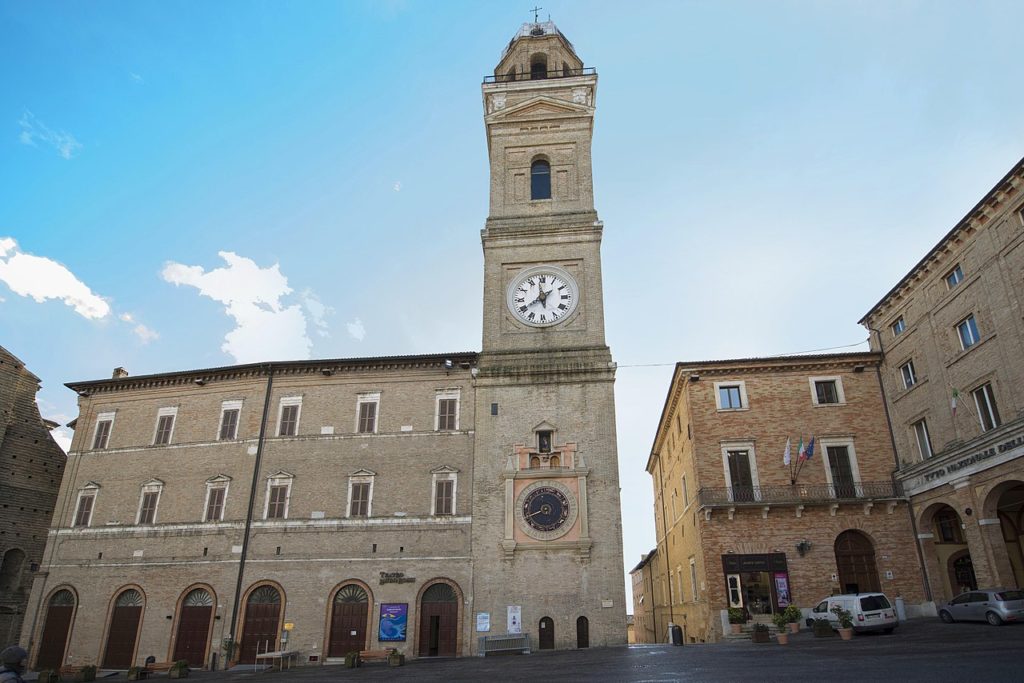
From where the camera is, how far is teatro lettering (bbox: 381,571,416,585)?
28359 mm

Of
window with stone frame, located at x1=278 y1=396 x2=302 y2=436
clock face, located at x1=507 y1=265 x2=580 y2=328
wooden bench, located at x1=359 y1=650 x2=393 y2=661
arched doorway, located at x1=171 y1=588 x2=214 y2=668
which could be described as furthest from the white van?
arched doorway, located at x1=171 y1=588 x2=214 y2=668

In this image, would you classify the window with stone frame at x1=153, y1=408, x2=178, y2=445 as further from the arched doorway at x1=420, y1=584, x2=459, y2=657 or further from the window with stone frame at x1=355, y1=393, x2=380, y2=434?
the arched doorway at x1=420, y1=584, x2=459, y2=657

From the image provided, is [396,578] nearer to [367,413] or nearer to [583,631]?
[367,413]

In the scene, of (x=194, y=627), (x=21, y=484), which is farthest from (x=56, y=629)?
(x=21, y=484)

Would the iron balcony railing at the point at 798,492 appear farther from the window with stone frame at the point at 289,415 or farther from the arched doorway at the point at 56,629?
the arched doorway at the point at 56,629

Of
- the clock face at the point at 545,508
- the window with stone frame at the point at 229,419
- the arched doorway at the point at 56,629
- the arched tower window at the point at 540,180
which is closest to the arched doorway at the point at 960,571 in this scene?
the clock face at the point at 545,508

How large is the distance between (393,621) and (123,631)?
12.6 metres

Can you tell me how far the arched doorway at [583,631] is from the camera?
2669 cm

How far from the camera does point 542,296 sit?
109ft

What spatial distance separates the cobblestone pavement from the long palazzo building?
2.59 m

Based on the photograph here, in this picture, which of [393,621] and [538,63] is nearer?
[393,621]

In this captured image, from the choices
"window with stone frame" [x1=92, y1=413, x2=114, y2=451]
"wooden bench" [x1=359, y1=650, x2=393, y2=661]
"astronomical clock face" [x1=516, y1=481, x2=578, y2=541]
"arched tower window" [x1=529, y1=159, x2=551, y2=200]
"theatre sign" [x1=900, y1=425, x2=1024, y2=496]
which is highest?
"arched tower window" [x1=529, y1=159, x2=551, y2=200]

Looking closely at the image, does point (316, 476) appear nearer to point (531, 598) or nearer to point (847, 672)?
point (531, 598)

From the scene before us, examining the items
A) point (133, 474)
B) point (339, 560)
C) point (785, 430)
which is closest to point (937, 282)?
point (785, 430)
